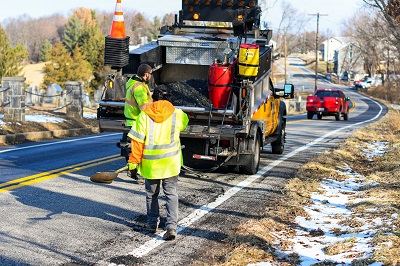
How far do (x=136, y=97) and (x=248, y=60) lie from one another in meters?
2.15

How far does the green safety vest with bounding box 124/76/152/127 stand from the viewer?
380 inches

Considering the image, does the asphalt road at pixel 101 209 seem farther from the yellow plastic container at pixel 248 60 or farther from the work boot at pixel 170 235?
the yellow plastic container at pixel 248 60

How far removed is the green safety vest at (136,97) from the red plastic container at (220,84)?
1644mm

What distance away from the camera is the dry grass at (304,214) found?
6.53 meters

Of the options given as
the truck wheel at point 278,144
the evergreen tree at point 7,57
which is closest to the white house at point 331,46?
the evergreen tree at point 7,57

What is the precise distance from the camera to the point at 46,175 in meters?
11.4

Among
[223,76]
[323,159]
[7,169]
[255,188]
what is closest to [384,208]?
[255,188]

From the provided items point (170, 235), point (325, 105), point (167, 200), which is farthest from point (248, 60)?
point (325, 105)

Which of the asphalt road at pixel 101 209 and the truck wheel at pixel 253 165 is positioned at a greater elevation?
the truck wheel at pixel 253 165

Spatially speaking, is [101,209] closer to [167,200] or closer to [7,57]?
[167,200]

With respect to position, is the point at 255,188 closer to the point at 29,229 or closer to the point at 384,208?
the point at 384,208

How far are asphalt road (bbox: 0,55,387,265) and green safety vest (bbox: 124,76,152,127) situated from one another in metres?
1.22

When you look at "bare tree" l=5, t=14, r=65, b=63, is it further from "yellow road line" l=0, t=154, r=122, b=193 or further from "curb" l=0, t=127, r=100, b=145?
"yellow road line" l=0, t=154, r=122, b=193

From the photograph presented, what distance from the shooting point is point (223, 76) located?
11180mm
